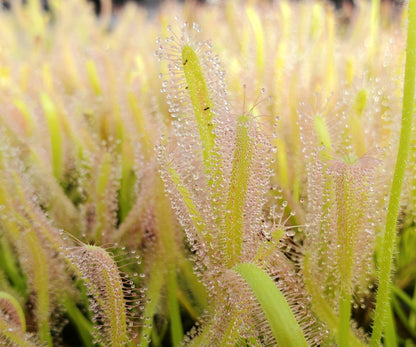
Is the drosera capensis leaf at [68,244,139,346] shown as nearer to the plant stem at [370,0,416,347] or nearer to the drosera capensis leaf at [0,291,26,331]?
the drosera capensis leaf at [0,291,26,331]

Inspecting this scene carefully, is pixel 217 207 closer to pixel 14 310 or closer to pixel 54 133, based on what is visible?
pixel 14 310

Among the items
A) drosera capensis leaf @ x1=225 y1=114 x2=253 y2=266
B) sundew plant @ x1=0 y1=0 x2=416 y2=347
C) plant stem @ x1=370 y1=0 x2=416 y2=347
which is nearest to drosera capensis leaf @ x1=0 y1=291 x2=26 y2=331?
sundew plant @ x1=0 y1=0 x2=416 y2=347

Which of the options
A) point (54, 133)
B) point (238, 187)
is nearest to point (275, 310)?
point (238, 187)

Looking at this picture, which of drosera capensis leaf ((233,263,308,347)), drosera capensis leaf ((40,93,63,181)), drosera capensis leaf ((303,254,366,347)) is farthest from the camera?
drosera capensis leaf ((40,93,63,181))

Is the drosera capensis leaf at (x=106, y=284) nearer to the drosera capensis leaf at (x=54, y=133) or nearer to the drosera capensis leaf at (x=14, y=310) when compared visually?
the drosera capensis leaf at (x=14, y=310)

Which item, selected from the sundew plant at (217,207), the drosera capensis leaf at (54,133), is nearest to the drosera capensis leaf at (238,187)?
the sundew plant at (217,207)

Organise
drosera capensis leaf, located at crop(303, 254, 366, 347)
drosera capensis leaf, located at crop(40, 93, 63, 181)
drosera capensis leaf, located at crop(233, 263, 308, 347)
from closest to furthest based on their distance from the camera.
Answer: drosera capensis leaf, located at crop(233, 263, 308, 347), drosera capensis leaf, located at crop(303, 254, 366, 347), drosera capensis leaf, located at crop(40, 93, 63, 181)

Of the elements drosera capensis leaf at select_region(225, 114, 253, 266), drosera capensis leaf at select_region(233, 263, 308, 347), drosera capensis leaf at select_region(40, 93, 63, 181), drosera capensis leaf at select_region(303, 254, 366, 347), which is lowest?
drosera capensis leaf at select_region(303, 254, 366, 347)

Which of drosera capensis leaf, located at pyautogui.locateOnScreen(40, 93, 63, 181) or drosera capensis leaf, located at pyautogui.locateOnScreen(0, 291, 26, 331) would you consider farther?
drosera capensis leaf, located at pyautogui.locateOnScreen(40, 93, 63, 181)

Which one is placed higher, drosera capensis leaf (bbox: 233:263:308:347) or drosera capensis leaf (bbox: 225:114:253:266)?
drosera capensis leaf (bbox: 225:114:253:266)
